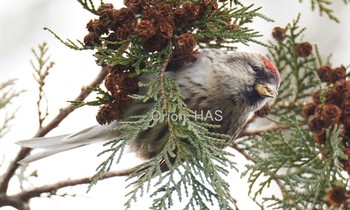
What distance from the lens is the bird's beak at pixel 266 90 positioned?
333 cm

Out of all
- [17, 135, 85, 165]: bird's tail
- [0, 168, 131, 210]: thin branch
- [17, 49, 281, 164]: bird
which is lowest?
[0, 168, 131, 210]: thin branch

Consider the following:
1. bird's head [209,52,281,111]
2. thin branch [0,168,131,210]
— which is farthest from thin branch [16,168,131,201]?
bird's head [209,52,281,111]

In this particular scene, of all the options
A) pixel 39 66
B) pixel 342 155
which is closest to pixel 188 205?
pixel 342 155

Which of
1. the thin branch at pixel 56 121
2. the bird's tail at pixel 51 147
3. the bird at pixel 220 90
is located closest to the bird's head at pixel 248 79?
the bird at pixel 220 90

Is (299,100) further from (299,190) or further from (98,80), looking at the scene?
(98,80)

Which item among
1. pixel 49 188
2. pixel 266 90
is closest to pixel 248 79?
pixel 266 90

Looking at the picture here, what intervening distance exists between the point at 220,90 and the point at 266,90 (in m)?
0.25

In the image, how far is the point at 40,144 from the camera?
343 cm

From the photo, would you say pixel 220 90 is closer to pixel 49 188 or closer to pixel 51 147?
pixel 49 188

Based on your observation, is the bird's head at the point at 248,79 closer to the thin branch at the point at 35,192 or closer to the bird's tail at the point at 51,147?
the thin branch at the point at 35,192

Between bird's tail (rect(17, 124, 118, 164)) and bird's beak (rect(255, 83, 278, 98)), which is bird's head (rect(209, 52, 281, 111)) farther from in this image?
bird's tail (rect(17, 124, 118, 164))

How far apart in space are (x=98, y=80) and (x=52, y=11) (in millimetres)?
6988

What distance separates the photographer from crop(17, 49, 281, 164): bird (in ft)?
10.3

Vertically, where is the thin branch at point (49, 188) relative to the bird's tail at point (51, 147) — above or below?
below
